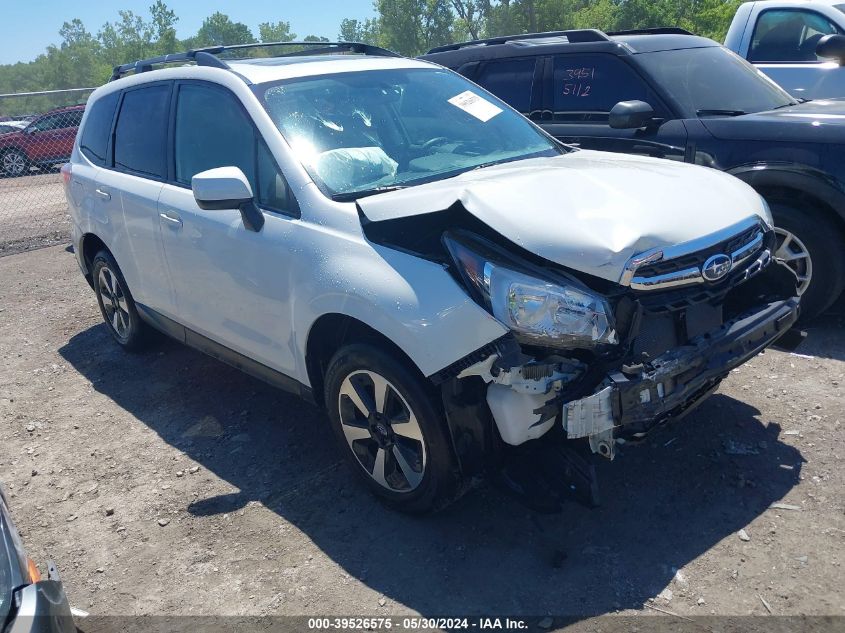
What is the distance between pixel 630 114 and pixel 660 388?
301 cm

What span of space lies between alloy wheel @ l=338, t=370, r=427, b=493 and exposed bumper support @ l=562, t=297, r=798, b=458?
0.71 metres

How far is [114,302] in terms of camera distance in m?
5.59

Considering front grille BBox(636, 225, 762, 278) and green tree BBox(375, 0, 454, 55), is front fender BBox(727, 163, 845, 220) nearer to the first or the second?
front grille BBox(636, 225, 762, 278)

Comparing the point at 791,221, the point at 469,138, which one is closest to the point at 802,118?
the point at 791,221

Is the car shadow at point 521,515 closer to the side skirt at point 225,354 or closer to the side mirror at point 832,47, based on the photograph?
the side skirt at point 225,354

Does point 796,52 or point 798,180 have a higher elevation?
point 796,52

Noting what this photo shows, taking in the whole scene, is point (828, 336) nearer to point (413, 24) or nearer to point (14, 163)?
point (14, 163)

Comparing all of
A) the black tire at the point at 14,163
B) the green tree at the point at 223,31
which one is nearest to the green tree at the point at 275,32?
the green tree at the point at 223,31

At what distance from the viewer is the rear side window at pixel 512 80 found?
645 cm

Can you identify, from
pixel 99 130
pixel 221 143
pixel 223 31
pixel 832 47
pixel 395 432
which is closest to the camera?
pixel 395 432

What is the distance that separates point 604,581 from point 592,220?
54.9 inches

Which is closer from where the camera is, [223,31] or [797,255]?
[797,255]

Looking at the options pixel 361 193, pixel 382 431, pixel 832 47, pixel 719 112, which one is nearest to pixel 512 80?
pixel 719 112

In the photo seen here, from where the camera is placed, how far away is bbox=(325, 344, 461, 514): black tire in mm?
3070
